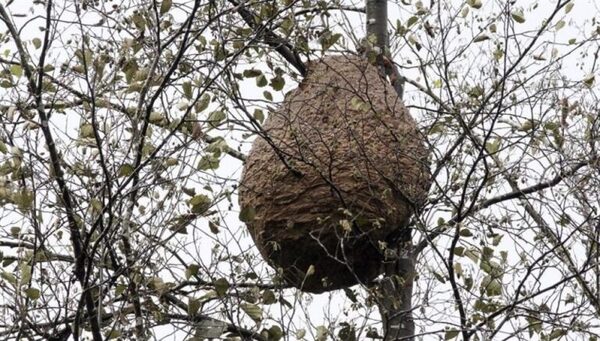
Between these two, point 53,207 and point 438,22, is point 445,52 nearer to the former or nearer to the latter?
point 438,22

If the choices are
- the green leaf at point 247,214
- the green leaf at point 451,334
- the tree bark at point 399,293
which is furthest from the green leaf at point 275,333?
the green leaf at point 451,334

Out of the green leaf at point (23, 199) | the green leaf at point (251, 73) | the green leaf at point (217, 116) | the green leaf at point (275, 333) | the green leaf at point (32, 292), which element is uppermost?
the green leaf at point (251, 73)

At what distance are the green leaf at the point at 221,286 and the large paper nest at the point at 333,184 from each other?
325 millimetres

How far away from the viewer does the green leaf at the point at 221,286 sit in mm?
4262

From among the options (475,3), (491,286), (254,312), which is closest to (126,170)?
(254,312)

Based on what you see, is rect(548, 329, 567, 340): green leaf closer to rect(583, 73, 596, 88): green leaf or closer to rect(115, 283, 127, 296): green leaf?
rect(583, 73, 596, 88): green leaf

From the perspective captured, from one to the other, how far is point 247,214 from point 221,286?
34 cm

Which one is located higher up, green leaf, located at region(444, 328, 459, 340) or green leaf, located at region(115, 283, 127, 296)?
green leaf, located at region(115, 283, 127, 296)

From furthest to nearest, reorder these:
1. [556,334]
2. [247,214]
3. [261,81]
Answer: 1. [261,81]
2. [556,334]
3. [247,214]

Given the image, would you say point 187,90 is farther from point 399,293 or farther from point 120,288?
point 399,293

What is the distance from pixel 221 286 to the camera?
14.0 ft

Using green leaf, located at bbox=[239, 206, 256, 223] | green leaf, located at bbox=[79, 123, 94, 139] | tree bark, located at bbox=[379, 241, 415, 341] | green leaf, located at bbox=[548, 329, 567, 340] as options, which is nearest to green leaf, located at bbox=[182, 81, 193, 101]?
green leaf, located at bbox=[79, 123, 94, 139]

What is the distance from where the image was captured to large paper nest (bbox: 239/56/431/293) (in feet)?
15.0

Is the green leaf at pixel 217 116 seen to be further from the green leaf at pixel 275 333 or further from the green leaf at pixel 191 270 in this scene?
the green leaf at pixel 275 333
